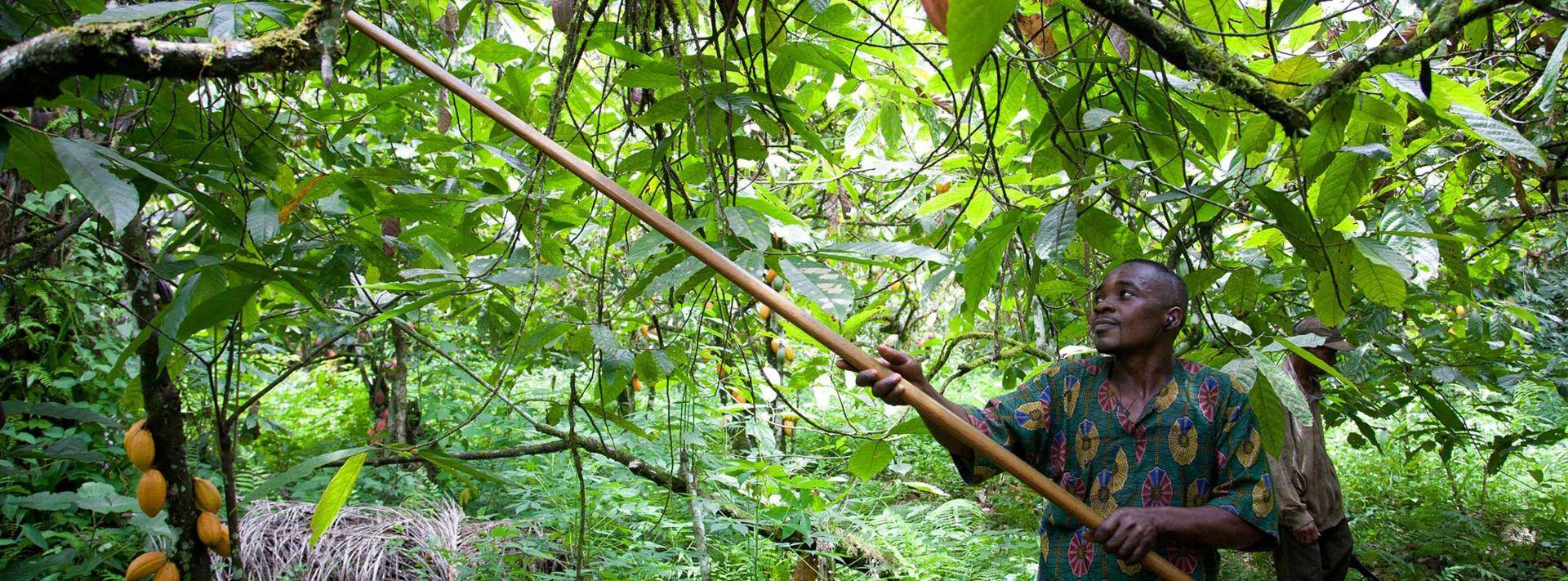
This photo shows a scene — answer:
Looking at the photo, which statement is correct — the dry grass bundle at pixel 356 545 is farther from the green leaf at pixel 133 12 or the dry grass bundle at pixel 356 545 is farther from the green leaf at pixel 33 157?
the green leaf at pixel 133 12

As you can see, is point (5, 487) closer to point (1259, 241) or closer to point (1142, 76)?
point (1142, 76)

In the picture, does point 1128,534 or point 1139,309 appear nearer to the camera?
point 1128,534

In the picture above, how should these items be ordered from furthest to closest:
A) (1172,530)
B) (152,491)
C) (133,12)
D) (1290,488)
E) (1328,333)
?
(1290,488), (1328,333), (152,491), (1172,530), (133,12)

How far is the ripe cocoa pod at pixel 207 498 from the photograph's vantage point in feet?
5.92

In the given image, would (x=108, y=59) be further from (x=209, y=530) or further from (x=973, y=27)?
(x=209, y=530)

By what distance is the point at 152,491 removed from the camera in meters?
1.73

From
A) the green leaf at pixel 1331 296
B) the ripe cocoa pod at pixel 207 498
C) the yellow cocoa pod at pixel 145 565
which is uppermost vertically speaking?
the green leaf at pixel 1331 296

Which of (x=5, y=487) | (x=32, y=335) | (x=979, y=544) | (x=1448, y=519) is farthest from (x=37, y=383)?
(x=1448, y=519)

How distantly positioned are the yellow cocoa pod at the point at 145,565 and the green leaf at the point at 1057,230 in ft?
5.80

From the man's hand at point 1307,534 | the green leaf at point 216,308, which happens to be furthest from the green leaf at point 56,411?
the man's hand at point 1307,534

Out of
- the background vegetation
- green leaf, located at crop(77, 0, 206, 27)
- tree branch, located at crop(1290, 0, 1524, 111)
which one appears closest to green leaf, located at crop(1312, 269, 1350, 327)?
the background vegetation

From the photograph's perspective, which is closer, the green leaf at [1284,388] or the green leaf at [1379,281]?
the green leaf at [1284,388]

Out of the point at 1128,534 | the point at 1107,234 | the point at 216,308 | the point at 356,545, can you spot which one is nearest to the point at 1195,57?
the point at 1107,234

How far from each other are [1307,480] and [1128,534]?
86.3 inches
